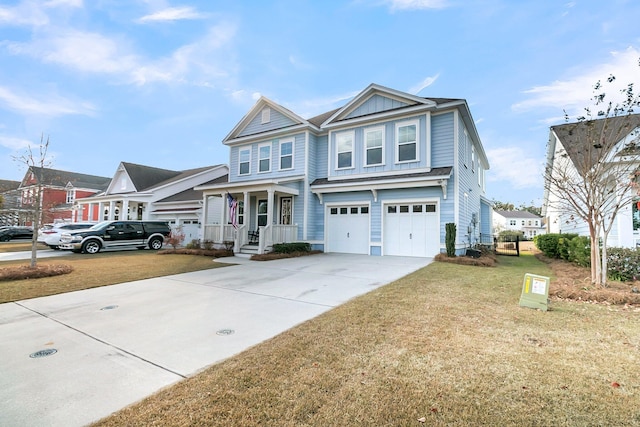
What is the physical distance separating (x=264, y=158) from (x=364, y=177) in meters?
6.42

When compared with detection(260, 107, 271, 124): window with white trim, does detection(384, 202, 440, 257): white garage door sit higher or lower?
lower

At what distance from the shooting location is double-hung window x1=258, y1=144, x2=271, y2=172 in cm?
1689

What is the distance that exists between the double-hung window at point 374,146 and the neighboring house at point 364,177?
0.16ft

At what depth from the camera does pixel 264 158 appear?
17109 mm

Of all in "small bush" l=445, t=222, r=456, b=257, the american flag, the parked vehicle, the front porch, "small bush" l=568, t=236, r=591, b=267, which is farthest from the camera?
the parked vehicle

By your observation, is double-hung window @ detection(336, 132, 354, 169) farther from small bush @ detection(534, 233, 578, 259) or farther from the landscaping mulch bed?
small bush @ detection(534, 233, 578, 259)

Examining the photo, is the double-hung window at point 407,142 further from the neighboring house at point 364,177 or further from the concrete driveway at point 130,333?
the concrete driveway at point 130,333

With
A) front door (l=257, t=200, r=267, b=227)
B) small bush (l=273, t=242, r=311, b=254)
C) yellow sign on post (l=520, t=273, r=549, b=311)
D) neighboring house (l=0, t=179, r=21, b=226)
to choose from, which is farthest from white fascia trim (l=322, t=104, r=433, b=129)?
neighboring house (l=0, t=179, r=21, b=226)

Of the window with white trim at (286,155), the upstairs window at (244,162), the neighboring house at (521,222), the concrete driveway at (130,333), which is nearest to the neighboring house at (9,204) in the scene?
the concrete driveway at (130,333)

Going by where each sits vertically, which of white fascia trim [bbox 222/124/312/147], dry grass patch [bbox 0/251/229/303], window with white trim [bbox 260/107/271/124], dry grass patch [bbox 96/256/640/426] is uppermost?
window with white trim [bbox 260/107/271/124]

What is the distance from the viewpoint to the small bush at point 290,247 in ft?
44.5

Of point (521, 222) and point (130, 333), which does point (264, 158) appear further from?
point (521, 222)

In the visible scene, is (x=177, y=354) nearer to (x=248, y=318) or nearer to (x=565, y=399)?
(x=248, y=318)

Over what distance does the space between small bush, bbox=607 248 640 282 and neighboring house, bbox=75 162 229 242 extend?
2026 centimetres
